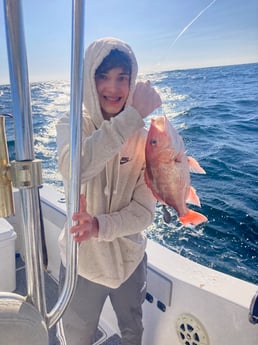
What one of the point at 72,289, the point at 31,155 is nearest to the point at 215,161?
the point at 72,289

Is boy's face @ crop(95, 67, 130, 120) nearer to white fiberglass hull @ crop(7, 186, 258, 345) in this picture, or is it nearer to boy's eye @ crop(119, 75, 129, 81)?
boy's eye @ crop(119, 75, 129, 81)

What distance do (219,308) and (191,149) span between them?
432 cm

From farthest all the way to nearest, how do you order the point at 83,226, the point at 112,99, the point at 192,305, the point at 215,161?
the point at 215,161 < the point at 192,305 < the point at 112,99 < the point at 83,226

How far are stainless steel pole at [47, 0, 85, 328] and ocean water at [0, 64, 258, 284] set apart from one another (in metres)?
0.08

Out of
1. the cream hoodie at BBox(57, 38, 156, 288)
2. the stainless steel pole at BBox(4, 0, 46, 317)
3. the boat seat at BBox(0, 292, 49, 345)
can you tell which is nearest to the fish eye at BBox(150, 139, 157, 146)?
the cream hoodie at BBox(57, 38, 156, 288)

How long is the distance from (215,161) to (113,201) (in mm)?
4092

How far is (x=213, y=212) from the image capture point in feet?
12.2

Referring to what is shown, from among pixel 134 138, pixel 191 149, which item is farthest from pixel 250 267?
pixel 191 149

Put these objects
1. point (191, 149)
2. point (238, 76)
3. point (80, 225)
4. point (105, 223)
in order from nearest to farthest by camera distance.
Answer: point (80, 225) < point (105, 223) < point (191, 149) < point (238, 76)

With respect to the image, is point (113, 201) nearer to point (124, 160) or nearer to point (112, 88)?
point (124, 160)

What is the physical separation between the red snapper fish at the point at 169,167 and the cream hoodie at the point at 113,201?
0.14 meters

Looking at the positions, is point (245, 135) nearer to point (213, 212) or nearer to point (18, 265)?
point (213, 212)

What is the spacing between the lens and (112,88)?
112 cm

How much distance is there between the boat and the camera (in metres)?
0.66
